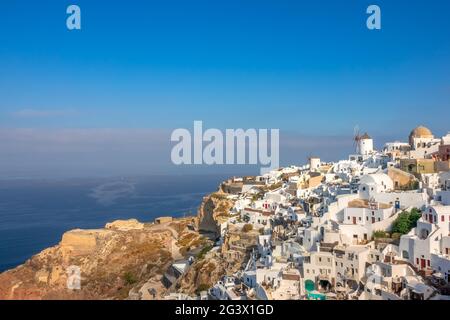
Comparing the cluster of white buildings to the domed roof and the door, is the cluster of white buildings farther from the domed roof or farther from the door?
the domed roof

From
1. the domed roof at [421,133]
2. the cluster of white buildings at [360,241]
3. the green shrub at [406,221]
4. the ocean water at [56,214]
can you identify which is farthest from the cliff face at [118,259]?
the ocean water at [56,214]

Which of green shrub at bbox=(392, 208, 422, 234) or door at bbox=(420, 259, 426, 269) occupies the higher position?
green shrub at bbox=(392, 208, 422, 234)

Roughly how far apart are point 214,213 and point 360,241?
1774 cm

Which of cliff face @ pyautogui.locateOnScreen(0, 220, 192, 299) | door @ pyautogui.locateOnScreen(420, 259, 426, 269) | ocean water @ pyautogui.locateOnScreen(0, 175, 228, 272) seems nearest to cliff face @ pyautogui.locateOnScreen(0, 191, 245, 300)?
cliff face @ pyautogui.locateOnScreen(0, 220, 192, 299)

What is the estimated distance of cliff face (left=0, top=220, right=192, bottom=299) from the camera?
33250mm

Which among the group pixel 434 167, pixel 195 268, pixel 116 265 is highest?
pixel 434 167

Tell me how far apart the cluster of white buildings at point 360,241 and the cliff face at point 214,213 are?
17.5 feet

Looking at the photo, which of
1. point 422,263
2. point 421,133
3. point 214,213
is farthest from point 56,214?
point 422,263

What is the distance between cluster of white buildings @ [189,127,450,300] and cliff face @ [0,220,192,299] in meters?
9.03
